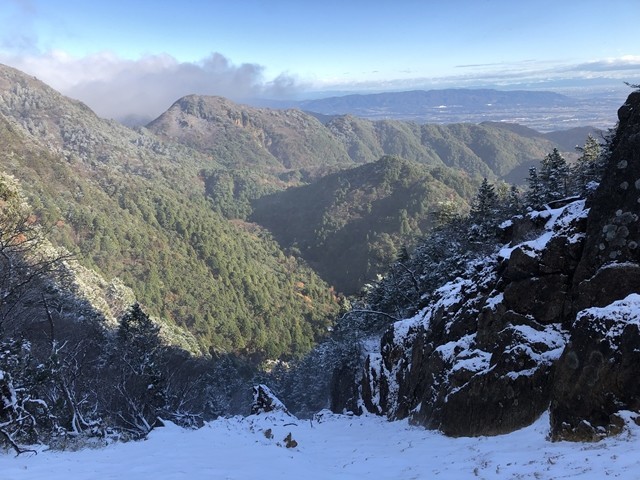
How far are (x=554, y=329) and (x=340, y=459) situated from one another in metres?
6.84

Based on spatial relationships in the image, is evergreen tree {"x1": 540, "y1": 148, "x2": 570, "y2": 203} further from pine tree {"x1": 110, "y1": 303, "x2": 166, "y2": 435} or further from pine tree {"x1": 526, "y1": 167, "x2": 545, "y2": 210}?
pine tree {"x1": 110, "y1": 303, "x2": 166, "y2": 435}

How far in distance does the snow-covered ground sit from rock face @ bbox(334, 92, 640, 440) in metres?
0.73

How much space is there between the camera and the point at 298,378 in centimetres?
5831

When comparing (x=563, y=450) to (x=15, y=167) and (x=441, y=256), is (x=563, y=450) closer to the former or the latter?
(x=441, y=256)

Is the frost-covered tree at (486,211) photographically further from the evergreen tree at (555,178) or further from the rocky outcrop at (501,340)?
the rocky outcrop at (501,340)

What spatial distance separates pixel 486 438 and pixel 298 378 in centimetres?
5040

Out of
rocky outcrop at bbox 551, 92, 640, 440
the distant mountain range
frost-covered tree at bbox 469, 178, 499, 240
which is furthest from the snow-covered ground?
the distant mountain range

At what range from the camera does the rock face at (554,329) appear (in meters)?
8.23

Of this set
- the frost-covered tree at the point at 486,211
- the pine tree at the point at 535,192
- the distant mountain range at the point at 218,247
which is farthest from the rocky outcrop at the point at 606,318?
the distant mountain range at the point at 218,247

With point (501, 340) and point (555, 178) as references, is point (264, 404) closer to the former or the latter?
point (501, 340)

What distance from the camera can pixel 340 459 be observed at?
452 inches

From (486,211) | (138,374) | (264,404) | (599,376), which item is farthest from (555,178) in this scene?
(138,374)

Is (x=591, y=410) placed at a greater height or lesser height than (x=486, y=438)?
greater

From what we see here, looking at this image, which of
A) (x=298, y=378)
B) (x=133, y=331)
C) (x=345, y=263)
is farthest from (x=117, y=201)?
(x=133, y=331)
